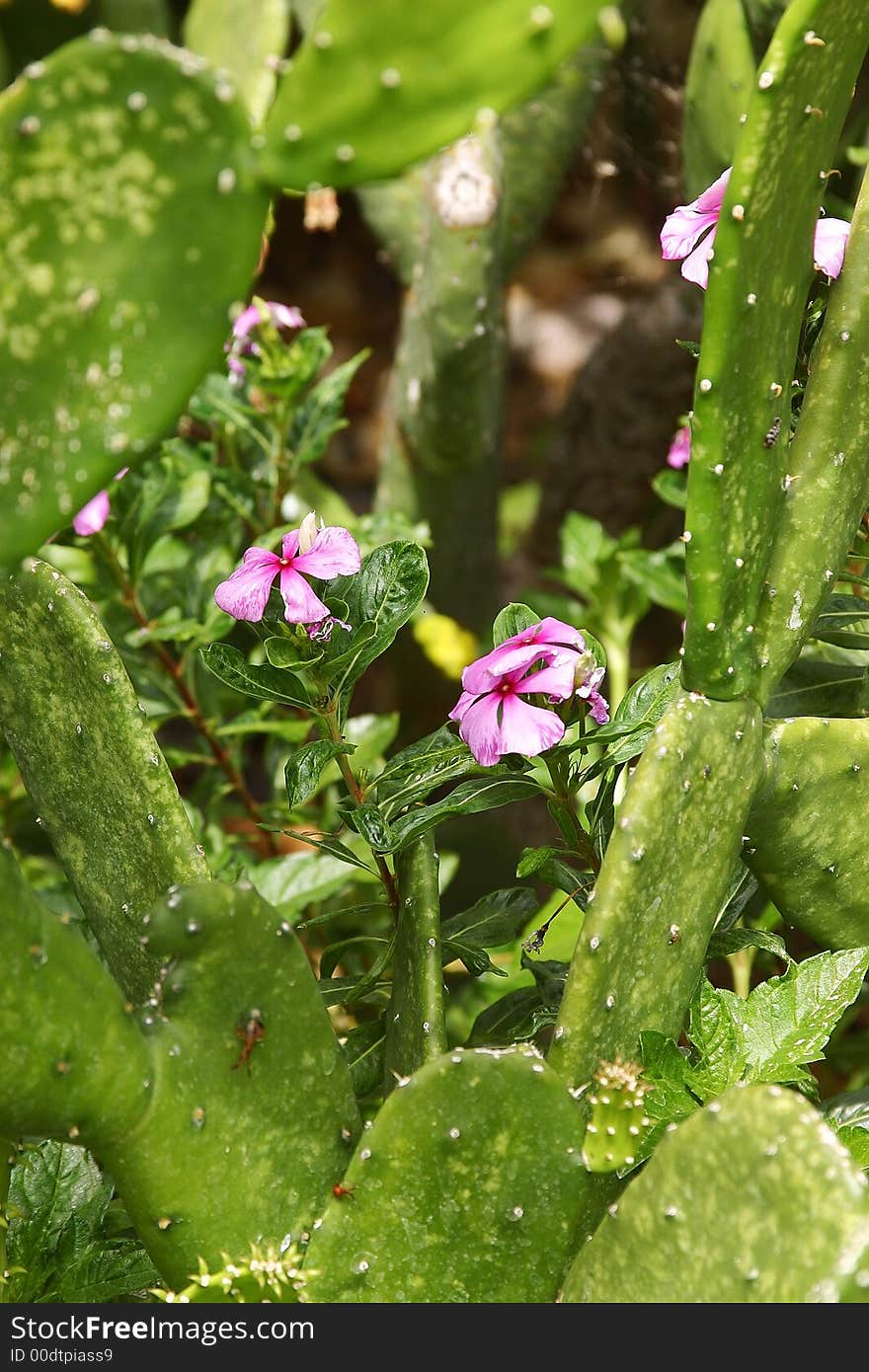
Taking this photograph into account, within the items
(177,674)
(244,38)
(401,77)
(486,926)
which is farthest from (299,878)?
(244,38)

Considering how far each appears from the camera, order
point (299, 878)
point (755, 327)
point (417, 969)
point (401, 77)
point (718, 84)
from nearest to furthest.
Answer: point (401, 77) → point (755, 327) → point (417, 969) → point (299, 878) → point (718, 84)

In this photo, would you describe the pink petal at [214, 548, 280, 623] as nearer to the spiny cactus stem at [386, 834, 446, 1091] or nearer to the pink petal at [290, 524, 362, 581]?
the pink petal at [290, 524, 362, 581]

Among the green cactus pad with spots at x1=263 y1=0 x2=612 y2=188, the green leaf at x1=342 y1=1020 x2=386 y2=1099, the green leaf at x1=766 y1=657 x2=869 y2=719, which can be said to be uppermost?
the green cactus pad with spots at x1=263 y1=0 x2=612 y2=188

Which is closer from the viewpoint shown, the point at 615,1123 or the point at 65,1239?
the point at 615,1123

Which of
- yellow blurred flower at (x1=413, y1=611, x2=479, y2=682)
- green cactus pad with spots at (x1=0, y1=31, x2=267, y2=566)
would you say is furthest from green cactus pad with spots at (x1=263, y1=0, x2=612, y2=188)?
yellow blurred flower at (x1=413, y1=611, x2=479, y2=682)

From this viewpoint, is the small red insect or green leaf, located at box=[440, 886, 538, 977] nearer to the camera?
the small red insect

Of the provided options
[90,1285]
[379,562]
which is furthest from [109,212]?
[90,1285]

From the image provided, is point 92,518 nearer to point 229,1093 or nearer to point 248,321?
point 248,321
